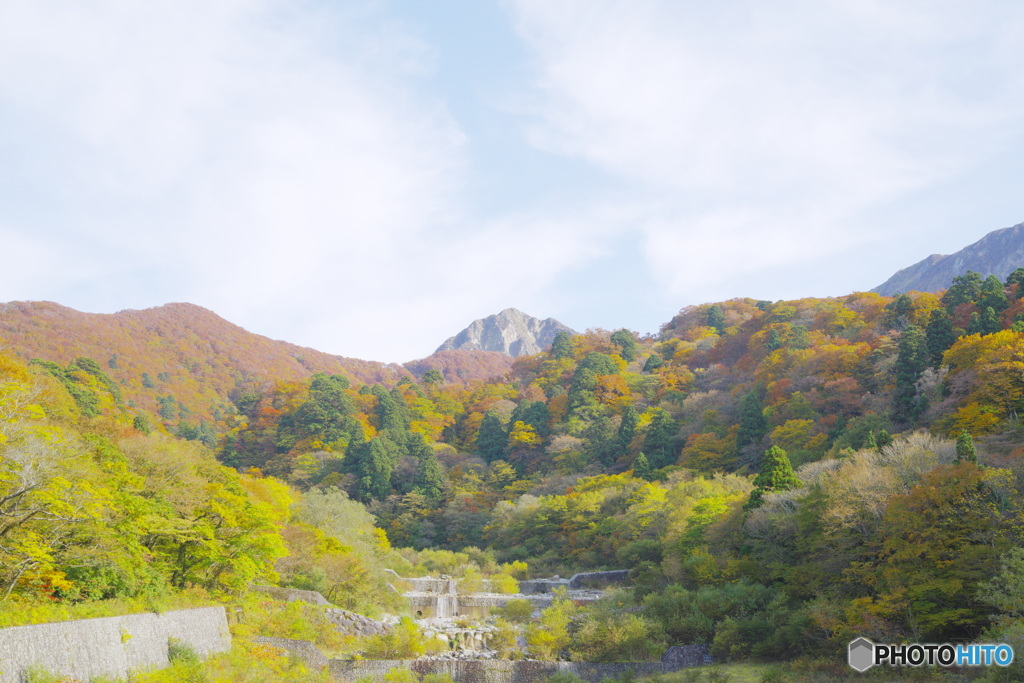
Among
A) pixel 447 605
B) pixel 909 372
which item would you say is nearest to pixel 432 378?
pixel 447 605

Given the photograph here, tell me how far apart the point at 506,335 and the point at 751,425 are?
5408 inches

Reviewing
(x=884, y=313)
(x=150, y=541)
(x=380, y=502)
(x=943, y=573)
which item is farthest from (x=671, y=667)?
(x=884, y=313)

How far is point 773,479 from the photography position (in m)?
25.3

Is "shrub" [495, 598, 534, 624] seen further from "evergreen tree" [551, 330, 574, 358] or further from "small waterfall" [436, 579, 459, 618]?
"evergreen tree" [551, 330, 574, 358]

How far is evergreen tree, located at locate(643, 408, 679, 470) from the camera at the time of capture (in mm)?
44969

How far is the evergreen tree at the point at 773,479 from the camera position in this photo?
24.4m

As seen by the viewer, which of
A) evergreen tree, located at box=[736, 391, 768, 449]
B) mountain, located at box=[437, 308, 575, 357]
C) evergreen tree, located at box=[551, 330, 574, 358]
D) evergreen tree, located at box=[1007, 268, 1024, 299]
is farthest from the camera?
mountain, located at box=[437, 308, 575, 357]

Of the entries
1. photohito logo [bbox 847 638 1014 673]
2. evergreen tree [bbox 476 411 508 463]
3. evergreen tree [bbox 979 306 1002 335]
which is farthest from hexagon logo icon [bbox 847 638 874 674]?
evergreen tree [bbox 476 411 508 463]

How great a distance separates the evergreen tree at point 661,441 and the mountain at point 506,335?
124109 mm

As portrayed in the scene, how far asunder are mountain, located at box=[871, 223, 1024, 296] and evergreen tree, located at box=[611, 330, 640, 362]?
137 feet

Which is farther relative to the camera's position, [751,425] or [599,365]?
[599,365]

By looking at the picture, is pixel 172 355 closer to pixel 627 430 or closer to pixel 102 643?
pixel 627 430

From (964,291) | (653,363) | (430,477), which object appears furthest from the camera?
(653,363)

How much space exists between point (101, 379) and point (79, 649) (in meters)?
40.2
